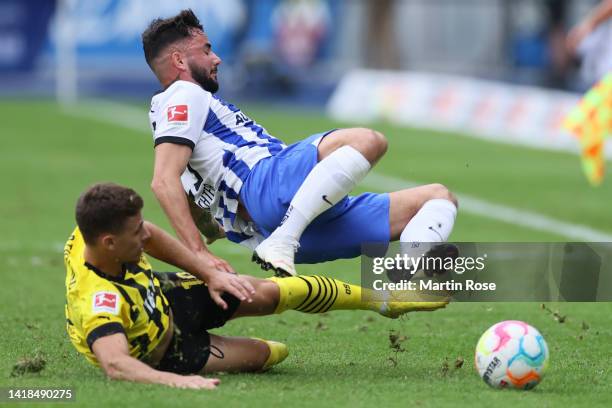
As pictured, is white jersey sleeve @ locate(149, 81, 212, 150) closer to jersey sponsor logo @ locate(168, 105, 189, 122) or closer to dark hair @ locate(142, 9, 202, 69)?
jersey sponsor logo @ locate(168, 105, 189, 122)

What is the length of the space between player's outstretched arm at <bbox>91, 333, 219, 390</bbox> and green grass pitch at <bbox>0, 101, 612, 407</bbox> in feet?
0.15

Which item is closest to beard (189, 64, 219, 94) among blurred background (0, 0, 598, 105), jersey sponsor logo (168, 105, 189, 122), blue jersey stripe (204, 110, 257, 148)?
blue jersey stripe (204, 110, 257, 148)

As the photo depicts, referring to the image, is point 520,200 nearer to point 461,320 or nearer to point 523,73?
point 461,320

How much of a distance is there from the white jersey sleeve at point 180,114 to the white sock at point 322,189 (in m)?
0.64

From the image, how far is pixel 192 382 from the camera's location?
231 inches

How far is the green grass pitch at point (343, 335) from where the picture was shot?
5.88 meters

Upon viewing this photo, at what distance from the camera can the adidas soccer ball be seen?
6062 millimetres

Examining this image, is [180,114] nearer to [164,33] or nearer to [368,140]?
[164,33]

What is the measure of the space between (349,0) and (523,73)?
18.2 feet

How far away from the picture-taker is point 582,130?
13375 millimetres

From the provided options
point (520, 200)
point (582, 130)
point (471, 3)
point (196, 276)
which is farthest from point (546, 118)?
point (196, 276)

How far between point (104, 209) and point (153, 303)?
58 centimetres

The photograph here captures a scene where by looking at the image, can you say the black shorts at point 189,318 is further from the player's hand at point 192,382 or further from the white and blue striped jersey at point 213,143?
the white and blue striped jersey at point 213,143

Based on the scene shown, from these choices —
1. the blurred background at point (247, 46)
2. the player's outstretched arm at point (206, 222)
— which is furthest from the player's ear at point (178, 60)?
the blurred background at point (247, 46)
